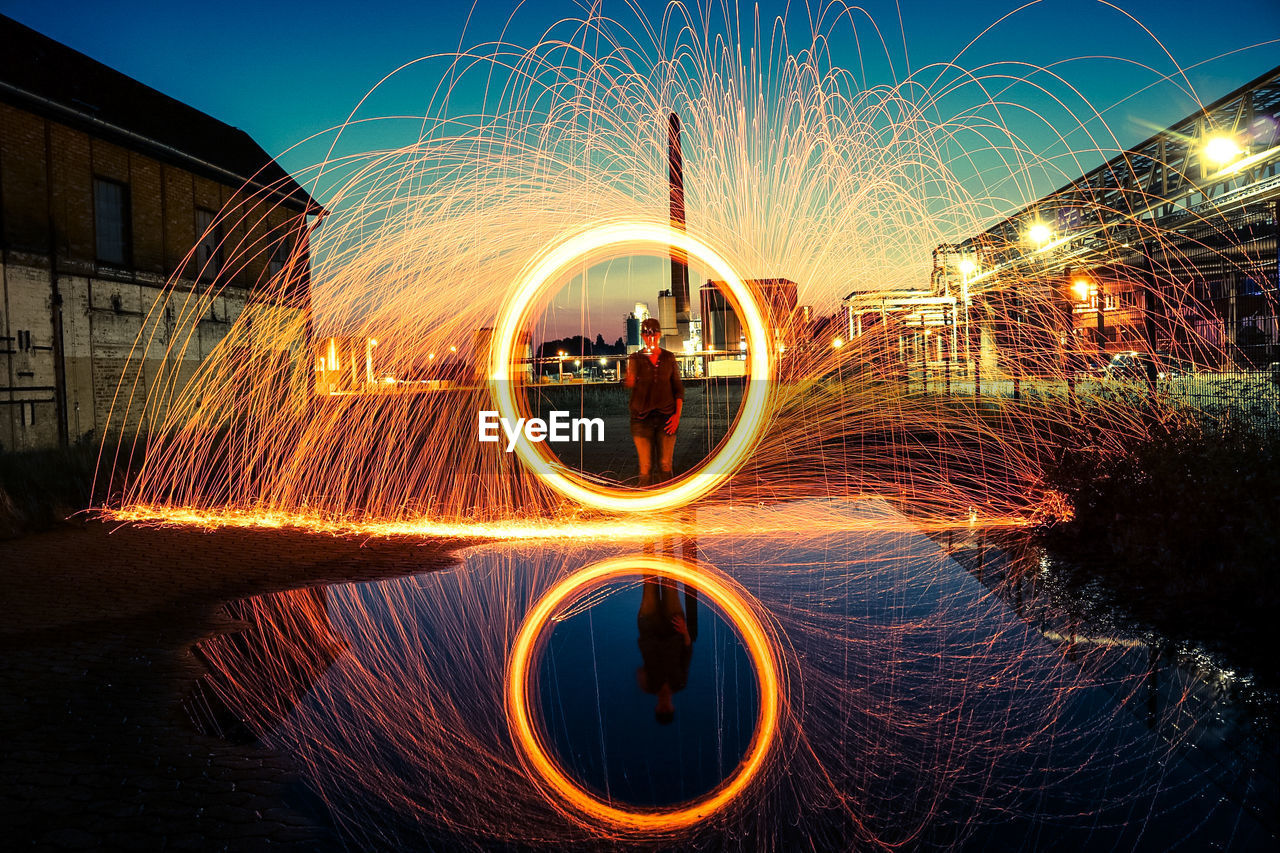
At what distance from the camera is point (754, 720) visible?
12.1 ft

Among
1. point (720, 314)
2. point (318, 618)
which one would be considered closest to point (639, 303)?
point (720, 314)

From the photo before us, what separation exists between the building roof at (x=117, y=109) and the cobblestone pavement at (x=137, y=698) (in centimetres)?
801

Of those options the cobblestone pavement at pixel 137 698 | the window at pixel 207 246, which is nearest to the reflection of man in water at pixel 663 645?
the cobblestone pavement at pixel 137 698

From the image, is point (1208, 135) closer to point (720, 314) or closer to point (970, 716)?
point (970, 716)

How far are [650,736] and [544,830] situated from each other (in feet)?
2.75

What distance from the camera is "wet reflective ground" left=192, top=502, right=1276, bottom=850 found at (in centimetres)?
283

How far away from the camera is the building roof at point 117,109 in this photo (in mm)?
17375

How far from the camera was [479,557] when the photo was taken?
Answer: 7.53 m

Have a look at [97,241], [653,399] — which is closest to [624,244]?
[653,399]

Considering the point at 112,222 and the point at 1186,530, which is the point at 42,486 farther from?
the point at 1186,530

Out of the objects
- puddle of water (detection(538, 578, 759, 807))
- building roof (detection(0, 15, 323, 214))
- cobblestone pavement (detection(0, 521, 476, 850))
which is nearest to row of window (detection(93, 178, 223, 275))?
building roof (detection(0, 15, 323, 214))

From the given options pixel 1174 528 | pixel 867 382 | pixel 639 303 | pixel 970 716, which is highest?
pixel 639 303

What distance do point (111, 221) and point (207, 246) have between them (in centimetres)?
434
